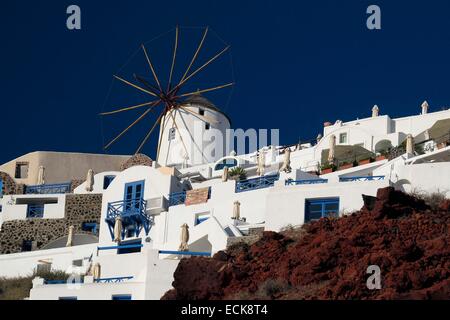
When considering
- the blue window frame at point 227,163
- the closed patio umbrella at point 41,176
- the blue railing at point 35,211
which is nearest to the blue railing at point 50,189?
the closed patio umbrella at point 41,176

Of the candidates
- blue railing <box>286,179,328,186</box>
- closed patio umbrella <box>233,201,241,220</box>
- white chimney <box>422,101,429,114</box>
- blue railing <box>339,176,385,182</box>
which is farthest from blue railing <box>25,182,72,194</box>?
white chimney <box>422,101,429,114</box>

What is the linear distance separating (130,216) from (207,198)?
4.59 metres

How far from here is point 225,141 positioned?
72250 millimetres

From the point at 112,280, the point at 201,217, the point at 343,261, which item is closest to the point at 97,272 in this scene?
the point at 112,280

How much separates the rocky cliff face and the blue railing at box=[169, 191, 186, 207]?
10.8 metres

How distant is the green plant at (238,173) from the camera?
58.3 meters

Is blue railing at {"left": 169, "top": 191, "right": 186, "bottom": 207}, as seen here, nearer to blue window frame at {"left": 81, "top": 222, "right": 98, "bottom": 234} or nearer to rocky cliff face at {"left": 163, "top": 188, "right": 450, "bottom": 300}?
blue window frame at {"left": 81, "top": 222, "right": 98, "bottom": 234}

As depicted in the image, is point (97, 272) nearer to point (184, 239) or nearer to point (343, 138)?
point (184, 239)

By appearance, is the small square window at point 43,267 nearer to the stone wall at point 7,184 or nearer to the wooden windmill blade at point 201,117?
the stone wall at point 7,184

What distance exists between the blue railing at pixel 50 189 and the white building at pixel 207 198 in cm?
49

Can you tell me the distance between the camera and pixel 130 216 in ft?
184

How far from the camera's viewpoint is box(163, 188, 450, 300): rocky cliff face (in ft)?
123

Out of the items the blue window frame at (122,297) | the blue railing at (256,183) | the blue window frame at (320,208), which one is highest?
the blue railing at (256,183)

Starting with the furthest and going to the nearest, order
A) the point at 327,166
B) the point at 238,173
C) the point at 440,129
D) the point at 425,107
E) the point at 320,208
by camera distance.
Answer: the point at 425,107, the point at 440,129, the point at 238,173, the point at 327,166, the point at 320,208
